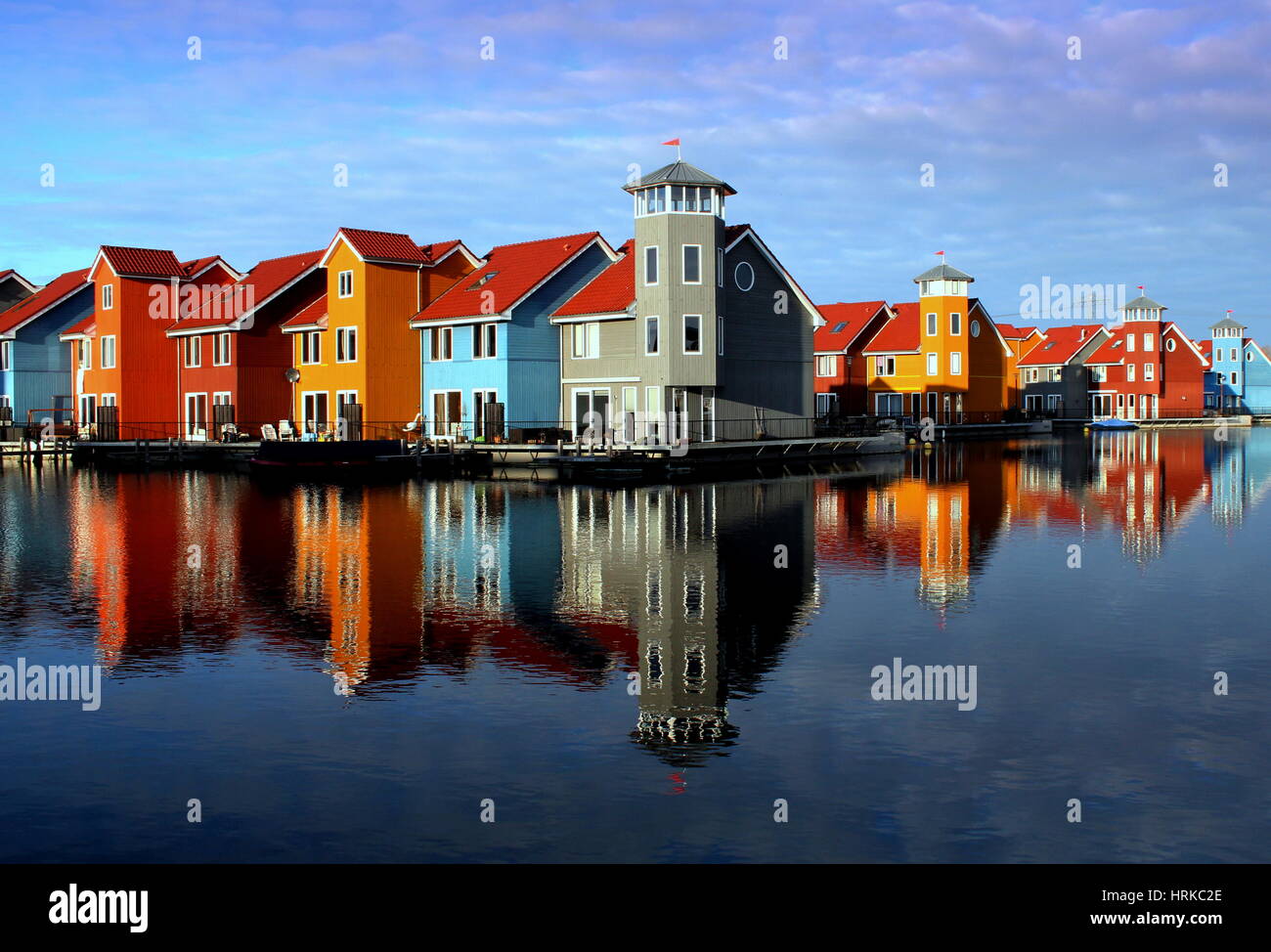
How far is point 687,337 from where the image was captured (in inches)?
2285

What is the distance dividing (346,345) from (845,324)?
2062 inches

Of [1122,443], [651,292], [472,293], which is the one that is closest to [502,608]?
[651,292]

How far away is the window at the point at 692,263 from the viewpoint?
5741 centimetres

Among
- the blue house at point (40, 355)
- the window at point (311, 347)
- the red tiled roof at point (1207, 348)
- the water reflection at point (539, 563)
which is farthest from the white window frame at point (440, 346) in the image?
the red tiled roof at point (1207, 348)

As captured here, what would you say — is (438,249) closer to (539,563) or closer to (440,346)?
(440,346)

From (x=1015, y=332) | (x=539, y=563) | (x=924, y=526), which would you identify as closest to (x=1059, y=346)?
(x=1015, y=332)

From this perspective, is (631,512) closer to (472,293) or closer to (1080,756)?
(1080,756)

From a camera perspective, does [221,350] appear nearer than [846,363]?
Yes

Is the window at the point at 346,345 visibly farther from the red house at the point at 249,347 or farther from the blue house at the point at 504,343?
the red house at the point at 249,347

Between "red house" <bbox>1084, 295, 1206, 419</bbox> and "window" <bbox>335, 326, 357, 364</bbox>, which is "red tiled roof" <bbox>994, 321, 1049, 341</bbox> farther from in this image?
"window" <bbox>335, 326, 357, 364</bbox>

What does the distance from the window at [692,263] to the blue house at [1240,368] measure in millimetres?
115719

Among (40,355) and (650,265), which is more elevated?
(650,265)

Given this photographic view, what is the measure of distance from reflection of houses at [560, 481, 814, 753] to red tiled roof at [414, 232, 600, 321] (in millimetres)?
22585

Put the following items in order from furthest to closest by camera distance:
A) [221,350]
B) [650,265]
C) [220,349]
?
1. [220,349]
2. [221,350]
3. [650,265]
